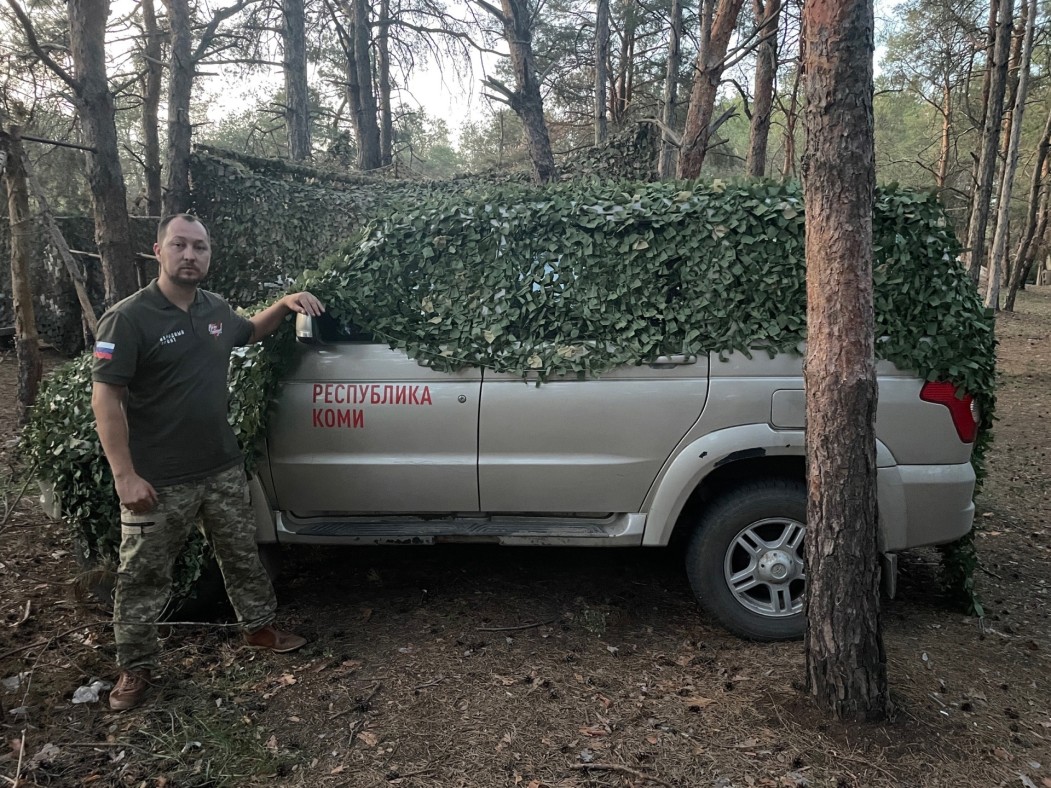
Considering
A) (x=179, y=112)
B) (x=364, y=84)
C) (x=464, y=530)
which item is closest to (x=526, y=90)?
(x=179, y=112)

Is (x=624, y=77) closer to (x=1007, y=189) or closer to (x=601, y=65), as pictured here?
(x=601, y=65)

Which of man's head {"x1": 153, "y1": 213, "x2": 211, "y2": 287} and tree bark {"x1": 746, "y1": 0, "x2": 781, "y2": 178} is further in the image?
tree bark {"x1": 746, "y1": 0, "x2": 781, "y2": 178}

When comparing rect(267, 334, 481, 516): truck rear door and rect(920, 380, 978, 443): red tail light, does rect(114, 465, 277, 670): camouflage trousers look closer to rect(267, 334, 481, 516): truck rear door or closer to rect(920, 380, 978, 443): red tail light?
rect(267, 334, 481, 516): truck rear door

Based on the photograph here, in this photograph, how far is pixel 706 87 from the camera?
9.23 meters

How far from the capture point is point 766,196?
3.55 metres

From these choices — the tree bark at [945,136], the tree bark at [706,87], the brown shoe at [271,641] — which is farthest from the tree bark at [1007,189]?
the brown shoe at [271,641]

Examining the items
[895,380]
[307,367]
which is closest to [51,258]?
[307,367]

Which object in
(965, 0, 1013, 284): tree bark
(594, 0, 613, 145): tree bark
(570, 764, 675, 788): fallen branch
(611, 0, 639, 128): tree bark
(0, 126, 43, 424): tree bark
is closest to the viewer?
(570, 764, 675, 788): fallen branch

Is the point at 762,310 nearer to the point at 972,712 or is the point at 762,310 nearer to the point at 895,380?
the point at 895,380

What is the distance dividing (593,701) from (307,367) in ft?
6.63

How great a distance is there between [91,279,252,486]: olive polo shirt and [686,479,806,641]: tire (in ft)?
7.31

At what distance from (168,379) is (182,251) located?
0.53 m

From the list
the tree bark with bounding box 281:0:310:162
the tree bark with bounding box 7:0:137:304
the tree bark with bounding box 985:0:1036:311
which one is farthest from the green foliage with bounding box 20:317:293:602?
the tree bark with bounding box 985:0:1036:311

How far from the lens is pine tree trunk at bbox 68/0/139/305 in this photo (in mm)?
6387
